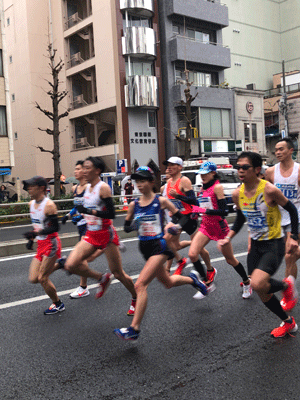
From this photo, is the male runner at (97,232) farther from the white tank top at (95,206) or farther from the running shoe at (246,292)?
the running shoe at (246,292)

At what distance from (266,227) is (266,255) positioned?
0.28 m

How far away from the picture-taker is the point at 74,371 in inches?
156

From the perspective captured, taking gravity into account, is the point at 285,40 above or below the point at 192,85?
above

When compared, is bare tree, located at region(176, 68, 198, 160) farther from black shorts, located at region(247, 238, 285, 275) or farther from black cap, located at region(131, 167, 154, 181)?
black shorts, located at region(247, 238, 285, 275)

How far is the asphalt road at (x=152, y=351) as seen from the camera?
356 centimetres

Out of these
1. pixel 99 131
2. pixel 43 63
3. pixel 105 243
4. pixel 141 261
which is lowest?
pixel 141 261

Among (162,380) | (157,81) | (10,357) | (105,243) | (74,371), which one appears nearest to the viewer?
(162,380)

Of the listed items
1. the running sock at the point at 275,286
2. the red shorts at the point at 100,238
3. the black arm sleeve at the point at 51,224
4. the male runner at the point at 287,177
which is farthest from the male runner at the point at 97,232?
the male runner at the point at 287,177

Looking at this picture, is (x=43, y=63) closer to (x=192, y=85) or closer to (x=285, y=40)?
(x=192, y=85)

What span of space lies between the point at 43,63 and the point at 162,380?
4001 cm

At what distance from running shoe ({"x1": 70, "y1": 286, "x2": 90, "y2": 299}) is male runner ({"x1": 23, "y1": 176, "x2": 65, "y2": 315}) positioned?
33.6 inches

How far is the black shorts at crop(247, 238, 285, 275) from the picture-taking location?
172 inches

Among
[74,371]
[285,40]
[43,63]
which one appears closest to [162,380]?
[74,371]

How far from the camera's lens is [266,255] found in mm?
4461
